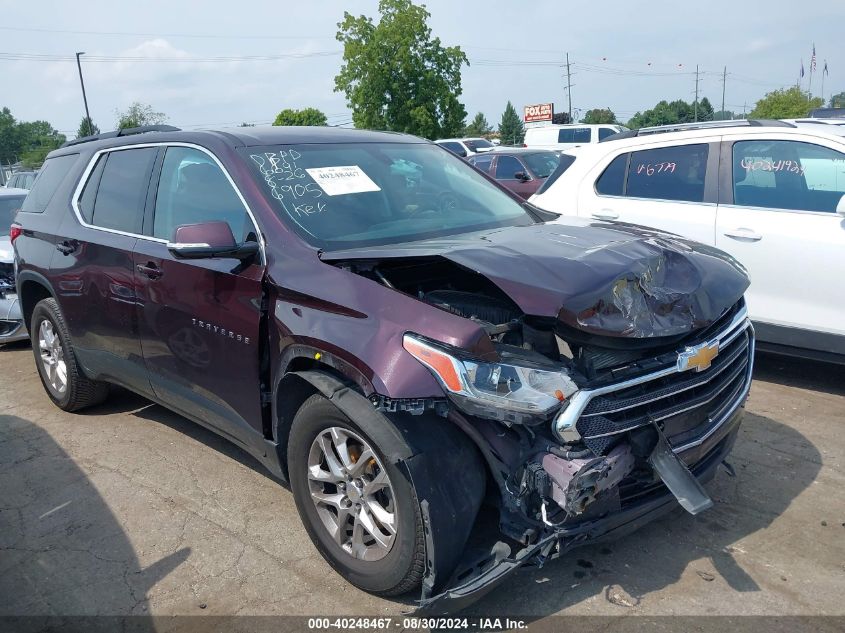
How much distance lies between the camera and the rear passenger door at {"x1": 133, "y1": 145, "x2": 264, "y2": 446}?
135 inches

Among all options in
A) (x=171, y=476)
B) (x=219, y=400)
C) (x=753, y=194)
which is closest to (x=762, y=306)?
(x=753, y=194)

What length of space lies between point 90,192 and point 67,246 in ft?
1.26

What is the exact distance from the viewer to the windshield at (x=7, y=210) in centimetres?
850

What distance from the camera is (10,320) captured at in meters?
7.32

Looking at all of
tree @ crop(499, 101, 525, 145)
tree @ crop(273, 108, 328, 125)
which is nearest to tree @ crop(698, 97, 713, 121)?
tree @ crop(499, 101, 525, 145)

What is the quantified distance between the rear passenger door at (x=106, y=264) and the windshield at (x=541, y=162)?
34.5 ft

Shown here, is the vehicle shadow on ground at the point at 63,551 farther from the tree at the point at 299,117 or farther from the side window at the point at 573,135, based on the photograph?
the tree at the point at 299,117

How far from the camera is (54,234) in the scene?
4.99 meters

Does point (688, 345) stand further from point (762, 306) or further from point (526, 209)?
point (762, 306)

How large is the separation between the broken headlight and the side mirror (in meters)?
1.12

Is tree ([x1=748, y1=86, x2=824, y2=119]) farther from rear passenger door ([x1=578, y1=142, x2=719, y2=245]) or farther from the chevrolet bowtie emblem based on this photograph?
the chevrolet bowtie emblem

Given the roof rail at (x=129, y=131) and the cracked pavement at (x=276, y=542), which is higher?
the roof rail at (x=129, y=131)

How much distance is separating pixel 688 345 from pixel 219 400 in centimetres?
225

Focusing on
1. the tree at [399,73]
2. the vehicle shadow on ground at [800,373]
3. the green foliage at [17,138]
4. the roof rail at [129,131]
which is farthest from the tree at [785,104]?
the green foliage at [17,138]
